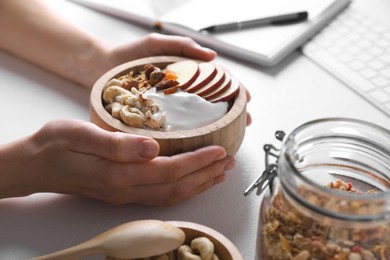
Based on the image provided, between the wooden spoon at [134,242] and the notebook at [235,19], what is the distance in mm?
512

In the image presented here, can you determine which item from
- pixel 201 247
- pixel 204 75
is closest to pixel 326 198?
pixel 201 247

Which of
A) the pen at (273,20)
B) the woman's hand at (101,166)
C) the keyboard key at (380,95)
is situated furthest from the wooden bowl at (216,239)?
the pen at (273,20)

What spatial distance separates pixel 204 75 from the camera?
2.69 feet

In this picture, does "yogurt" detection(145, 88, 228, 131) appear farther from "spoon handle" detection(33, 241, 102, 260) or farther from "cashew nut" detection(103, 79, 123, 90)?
"spoon handle" detection(33, 241, 102, 260)

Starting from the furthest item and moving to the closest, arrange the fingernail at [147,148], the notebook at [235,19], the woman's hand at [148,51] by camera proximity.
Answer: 1. the notebook at [235,19]
2. the woman's hand at [148,51]
3. the fingernail at [147,148]

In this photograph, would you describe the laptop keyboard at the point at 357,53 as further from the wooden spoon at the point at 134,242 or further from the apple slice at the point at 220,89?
the wooden spoon at the point at 134,242

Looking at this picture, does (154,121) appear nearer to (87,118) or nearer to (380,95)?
(87,118)

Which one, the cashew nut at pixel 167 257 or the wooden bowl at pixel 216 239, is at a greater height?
the wooden bowl at pixel 216 239

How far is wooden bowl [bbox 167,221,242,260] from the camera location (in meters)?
0.60

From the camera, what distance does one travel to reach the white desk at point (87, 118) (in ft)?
2.35

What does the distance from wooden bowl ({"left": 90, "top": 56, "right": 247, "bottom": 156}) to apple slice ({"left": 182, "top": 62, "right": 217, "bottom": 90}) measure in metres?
0.05

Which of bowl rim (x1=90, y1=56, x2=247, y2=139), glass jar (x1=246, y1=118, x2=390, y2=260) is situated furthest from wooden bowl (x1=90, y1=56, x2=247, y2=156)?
glass jar (x1=246, y1=118, x2=390, y2=260)

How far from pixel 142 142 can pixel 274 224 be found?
0.19 meters

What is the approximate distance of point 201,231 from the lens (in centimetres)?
62
